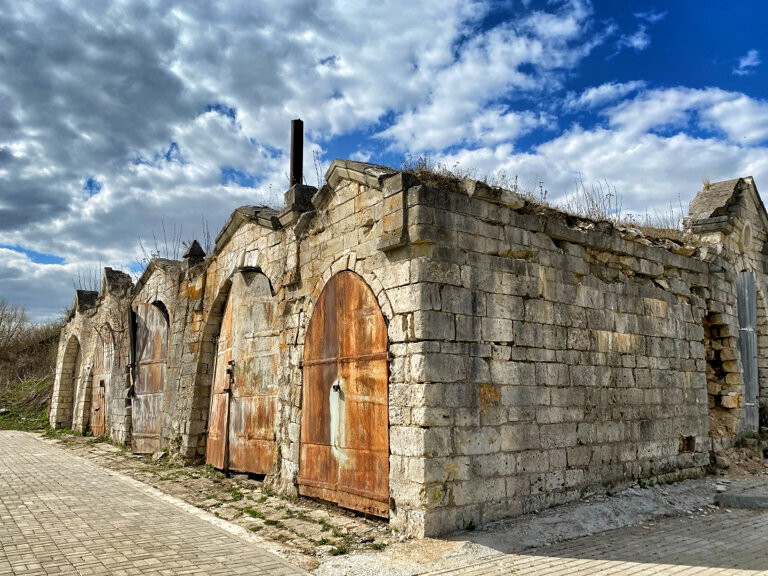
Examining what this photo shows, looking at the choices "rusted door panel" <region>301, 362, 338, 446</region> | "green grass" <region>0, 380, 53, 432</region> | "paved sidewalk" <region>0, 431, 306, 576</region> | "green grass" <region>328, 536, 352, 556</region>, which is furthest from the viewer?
"green grass" <region>0, 380, 53, 432</region>

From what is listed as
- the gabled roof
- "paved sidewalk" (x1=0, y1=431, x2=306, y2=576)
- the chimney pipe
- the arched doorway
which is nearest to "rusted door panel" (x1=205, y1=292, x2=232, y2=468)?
"paved sidewalk" (x1=0, y1=431, x2=306, y2=576)

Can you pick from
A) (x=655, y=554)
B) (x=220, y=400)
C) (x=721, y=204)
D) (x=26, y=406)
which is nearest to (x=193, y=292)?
(x=220, y=400)

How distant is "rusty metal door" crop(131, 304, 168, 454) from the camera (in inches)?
491

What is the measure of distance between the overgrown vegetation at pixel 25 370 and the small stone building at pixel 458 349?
13742 millimetres

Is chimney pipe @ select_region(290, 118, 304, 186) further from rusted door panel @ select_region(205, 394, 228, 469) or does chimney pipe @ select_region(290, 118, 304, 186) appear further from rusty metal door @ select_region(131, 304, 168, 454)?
rusty metal door @ select_region(131, 304, 168, 454)

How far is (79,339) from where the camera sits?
1931 centimetres

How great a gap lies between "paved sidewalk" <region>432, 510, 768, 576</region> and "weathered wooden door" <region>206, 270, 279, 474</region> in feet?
14.7

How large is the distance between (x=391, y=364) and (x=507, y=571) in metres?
2.09

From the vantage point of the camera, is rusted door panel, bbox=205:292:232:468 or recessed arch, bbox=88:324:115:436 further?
recessed arch, bbox=88:324:115:436

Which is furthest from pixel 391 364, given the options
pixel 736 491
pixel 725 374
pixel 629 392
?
pixel 725 374

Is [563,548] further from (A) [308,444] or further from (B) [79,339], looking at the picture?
(B) [79,339]

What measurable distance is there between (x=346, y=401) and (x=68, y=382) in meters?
16.9

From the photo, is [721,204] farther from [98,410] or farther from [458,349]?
[98,410]

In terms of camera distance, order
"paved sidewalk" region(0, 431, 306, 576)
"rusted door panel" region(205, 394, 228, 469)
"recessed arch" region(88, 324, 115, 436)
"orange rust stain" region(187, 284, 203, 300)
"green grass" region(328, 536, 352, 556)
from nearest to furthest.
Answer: "paved sidewalk" region(0, 431, 306, 576), "green grass" region(328, 536, 352, 556), "rusted door panel" region(205, 394, 228, 469), "orange rust stain" region(187, 284, 203, 300), "recessed arch" region(88, 324, 115, 436)
